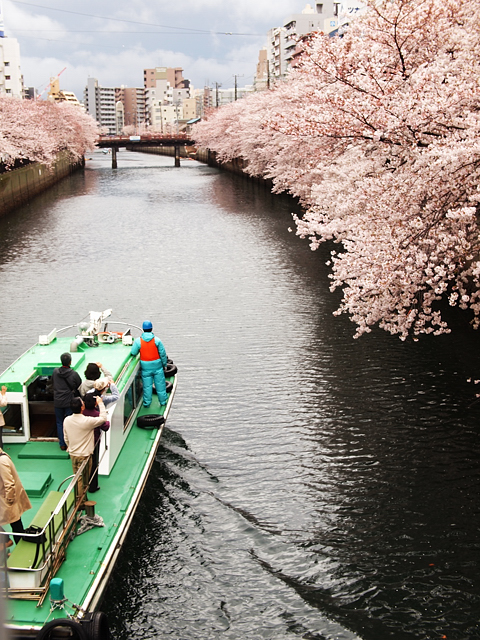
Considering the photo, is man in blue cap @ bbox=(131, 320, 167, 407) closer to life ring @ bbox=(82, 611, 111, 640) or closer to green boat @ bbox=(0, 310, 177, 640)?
green boat @ bbox=(0, 310, 177, 640)

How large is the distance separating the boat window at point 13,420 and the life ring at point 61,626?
159 inches

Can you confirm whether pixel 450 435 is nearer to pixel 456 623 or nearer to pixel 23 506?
pixel 456 623

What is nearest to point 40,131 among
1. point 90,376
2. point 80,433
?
point 90,376

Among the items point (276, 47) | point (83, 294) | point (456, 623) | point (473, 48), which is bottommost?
point (456, 623)

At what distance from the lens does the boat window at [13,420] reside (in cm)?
1038

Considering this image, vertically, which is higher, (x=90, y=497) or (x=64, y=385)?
(x=64, y=385)

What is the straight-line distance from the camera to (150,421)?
11.8 meters

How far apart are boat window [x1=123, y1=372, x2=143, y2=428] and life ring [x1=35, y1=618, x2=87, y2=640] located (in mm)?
4482

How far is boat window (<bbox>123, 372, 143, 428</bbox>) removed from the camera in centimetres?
1136

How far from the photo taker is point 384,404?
1498cm

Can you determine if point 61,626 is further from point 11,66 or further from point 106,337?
point 11,66

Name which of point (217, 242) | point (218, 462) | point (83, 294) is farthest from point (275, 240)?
point (218, 462)

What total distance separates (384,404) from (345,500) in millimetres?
3999

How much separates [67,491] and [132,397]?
3.96 m
